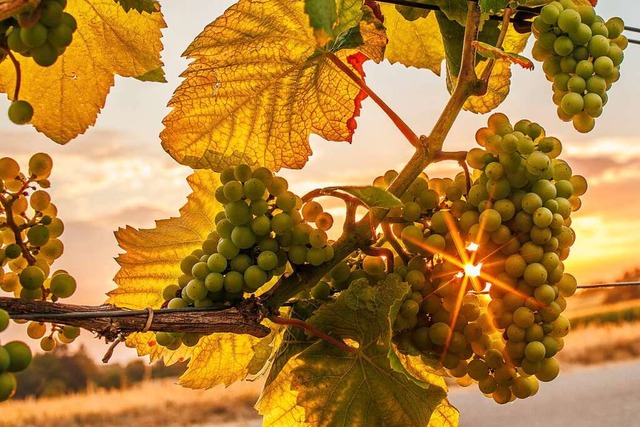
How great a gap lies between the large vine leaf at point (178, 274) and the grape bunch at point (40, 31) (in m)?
0.30

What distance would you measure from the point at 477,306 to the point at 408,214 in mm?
100

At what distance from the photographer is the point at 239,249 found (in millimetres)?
613

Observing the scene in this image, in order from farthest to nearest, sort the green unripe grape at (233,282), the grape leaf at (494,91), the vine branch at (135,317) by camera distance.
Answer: the grape leaf at (494,91) < the green unripe grape at (233,282) < the vine branch at (135,317)

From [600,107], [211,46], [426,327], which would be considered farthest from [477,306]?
[211,46]

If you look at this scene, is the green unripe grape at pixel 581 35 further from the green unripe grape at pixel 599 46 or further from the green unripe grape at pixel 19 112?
the green unripe grape at pixel 19 112

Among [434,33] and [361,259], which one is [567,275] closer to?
[361,259]

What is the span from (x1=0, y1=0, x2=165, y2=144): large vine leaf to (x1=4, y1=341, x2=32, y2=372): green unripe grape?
1.07ft

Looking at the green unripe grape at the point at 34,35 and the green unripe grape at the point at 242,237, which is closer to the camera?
the green unripe grape at the point at 34,35

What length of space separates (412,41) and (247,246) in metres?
0.40

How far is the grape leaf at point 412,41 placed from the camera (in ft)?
2.95

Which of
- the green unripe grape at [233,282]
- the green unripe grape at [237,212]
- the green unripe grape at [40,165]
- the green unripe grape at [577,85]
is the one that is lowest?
the green unripe grape at [233,282]

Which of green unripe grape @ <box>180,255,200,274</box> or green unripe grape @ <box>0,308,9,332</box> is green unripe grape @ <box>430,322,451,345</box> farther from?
green unripe grape @ <box>0,308,9,332</box>

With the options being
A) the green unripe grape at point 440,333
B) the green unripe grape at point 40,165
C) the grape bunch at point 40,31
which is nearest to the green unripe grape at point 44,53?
the grape bunch at point 40,31

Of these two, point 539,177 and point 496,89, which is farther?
point 496,89
